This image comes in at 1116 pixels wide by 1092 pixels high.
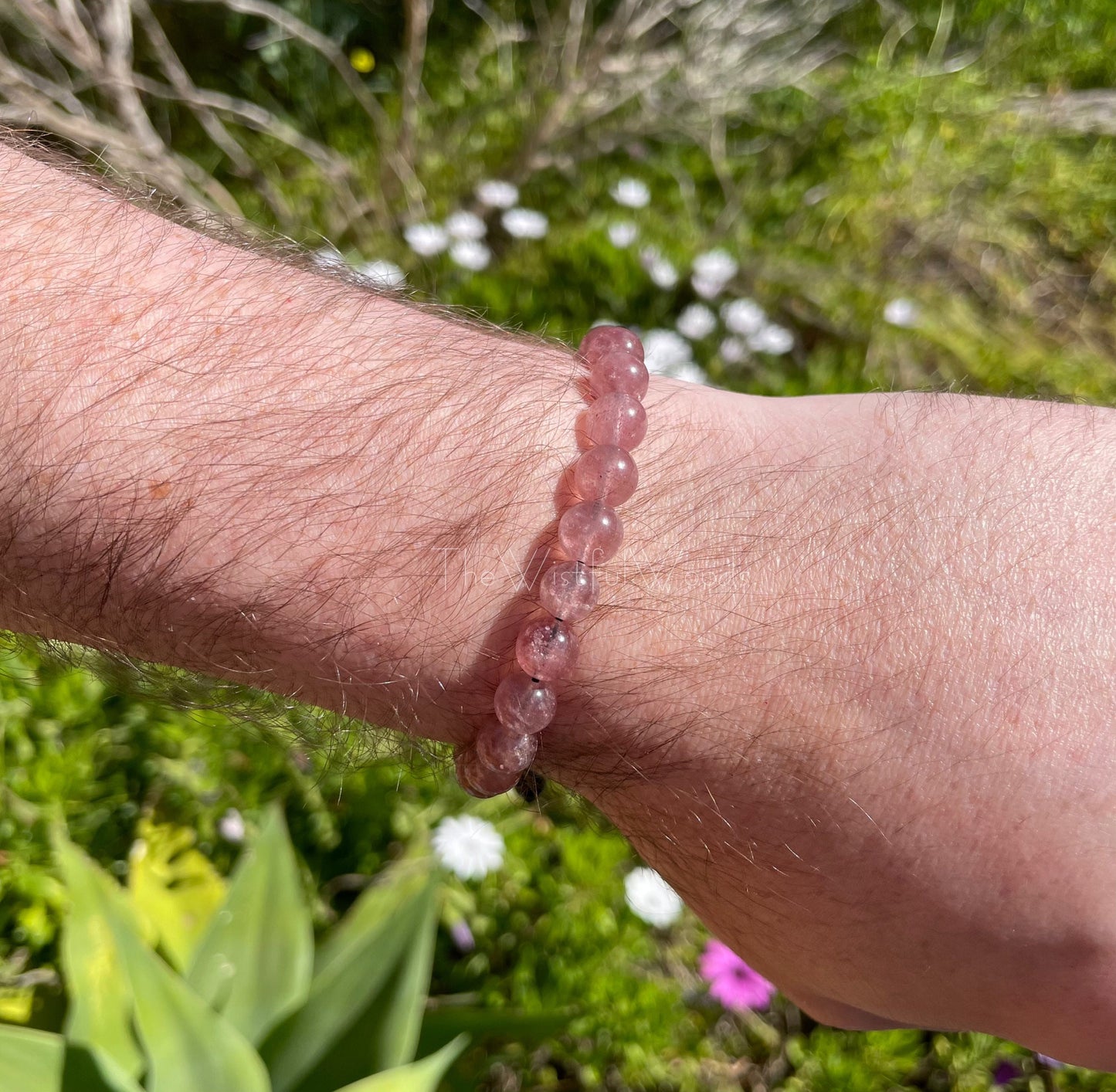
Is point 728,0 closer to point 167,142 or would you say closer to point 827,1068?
point 167,142

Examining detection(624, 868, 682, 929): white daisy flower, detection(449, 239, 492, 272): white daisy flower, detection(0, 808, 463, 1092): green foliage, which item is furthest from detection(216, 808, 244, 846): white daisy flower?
detection(449, 239, 492, 272): white daisy flower

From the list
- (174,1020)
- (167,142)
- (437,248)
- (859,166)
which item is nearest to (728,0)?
(859,166)

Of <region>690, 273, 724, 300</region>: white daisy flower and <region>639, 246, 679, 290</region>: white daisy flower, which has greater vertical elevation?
<region>639, 246, 679, 290</region>: white daisy flower

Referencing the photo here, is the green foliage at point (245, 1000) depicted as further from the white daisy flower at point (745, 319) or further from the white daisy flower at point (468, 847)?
the white daisy flower at point (745, 319)

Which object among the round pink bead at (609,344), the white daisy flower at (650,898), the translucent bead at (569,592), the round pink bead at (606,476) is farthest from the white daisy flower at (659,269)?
the translucent bead at (569,592)

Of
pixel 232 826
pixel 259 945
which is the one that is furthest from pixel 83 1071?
pixel 232 826

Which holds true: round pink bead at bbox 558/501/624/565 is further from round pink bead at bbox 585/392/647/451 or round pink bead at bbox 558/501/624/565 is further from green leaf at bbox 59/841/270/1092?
green leaf at bbox 59/841/270/1092
